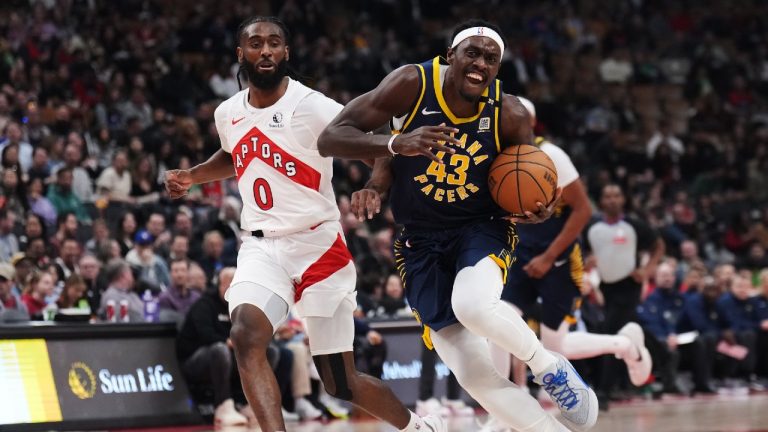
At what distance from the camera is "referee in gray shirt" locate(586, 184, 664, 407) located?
11117 mm

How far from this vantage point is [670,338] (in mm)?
14102

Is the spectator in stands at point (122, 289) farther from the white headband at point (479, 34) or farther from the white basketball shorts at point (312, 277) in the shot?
the white headband at point (479, 34)

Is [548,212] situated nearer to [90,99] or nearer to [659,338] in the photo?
[659,338]

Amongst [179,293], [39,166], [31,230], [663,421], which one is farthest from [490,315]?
[39,166]

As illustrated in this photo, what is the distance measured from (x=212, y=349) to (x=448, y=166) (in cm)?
486

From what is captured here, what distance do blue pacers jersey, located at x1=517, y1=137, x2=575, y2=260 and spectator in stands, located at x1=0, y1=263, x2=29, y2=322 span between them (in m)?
4.31

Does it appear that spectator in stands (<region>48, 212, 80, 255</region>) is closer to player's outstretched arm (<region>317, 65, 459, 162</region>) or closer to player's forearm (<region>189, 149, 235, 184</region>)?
player's forearm (<region>189, 149, 235, 184</region>)

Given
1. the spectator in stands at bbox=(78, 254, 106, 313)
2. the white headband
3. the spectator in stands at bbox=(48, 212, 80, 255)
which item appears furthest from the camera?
the spectator in stands at bbox=(48, 212, 80, 255)

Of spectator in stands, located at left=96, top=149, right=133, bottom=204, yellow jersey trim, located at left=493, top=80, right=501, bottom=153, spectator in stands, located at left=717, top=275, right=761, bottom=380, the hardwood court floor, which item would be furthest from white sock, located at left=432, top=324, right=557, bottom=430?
spectator in stands, located at left=717, top=275, right=761, bottom=380

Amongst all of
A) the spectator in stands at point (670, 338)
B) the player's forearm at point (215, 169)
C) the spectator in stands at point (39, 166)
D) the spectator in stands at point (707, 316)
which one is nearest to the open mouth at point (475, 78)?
the player's forearm at point (215, 169)

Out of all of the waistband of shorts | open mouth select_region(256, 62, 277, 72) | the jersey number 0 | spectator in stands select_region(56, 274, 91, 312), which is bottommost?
spectator in stands select_region(56, 274, 91, 312)

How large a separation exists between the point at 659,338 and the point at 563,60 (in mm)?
11407

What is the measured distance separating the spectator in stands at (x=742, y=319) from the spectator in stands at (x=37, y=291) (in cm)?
852

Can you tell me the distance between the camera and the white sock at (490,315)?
5570mm
